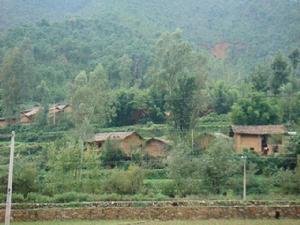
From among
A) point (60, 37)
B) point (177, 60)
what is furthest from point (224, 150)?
point (60, 37)

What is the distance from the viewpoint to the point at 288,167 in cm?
3753

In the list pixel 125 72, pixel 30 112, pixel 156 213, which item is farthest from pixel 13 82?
pixel 156 213

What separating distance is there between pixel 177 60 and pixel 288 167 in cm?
1766

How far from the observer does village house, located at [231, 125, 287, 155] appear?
140ft

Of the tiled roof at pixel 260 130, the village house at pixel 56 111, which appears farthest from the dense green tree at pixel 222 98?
the village house at pixel 56 111

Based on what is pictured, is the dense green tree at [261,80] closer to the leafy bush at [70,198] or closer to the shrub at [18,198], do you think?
the leafy bush at [70,198]

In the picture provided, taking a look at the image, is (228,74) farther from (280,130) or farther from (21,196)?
(21,196)

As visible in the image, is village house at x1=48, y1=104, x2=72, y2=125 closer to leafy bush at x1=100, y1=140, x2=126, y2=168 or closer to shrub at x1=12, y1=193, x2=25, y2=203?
leafy bush at x1=100, y1=140, x2=126, y2=168

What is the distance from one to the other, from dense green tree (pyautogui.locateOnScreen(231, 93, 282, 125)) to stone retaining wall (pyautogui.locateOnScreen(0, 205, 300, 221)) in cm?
2450

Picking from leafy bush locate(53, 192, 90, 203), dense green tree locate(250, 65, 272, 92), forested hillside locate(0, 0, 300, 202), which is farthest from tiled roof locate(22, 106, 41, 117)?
leafy bush locate(53, 192, 90, 203)

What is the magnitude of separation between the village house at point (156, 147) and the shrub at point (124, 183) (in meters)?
12.2

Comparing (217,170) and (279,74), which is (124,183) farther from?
(279,74)

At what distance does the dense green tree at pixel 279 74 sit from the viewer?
181ft

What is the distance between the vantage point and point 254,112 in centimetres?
4738
